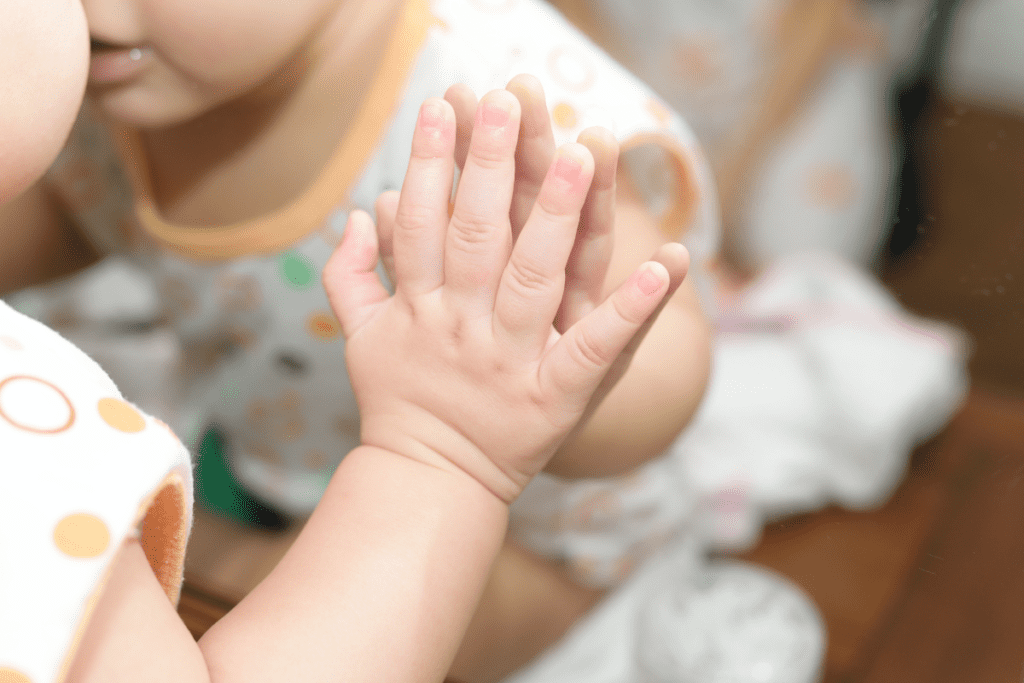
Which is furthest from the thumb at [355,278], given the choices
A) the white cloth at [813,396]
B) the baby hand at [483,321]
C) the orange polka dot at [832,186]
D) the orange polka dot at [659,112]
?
the orange polka dot at [832,186]

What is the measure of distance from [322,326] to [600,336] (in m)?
0.16

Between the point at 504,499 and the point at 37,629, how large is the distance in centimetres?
13

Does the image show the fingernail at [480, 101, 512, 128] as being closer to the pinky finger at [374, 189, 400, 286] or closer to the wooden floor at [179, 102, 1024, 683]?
the pinky finger at [374, 189, 400, 286]

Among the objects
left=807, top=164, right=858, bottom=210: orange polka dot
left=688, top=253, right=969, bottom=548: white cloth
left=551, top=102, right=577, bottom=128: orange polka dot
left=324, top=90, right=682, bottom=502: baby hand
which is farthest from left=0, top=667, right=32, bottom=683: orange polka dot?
left=807, top=164, right=858, bottom=210: orange polka dot

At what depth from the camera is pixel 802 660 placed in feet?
1.14

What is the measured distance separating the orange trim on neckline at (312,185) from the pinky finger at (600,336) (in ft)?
0.42

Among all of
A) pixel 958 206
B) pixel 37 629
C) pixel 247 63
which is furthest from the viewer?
pixel 958 206

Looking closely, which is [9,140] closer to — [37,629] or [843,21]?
[37,629]

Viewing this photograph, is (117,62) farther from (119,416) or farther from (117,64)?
(119,416)

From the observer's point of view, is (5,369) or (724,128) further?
(724,128)

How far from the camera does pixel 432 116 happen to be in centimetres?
24

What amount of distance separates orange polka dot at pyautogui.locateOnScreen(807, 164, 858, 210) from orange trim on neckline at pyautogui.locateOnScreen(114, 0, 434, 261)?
0.32 m

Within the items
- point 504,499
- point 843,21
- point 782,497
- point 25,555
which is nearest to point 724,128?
point 843,21

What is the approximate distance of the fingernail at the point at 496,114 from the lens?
0.23 meters
